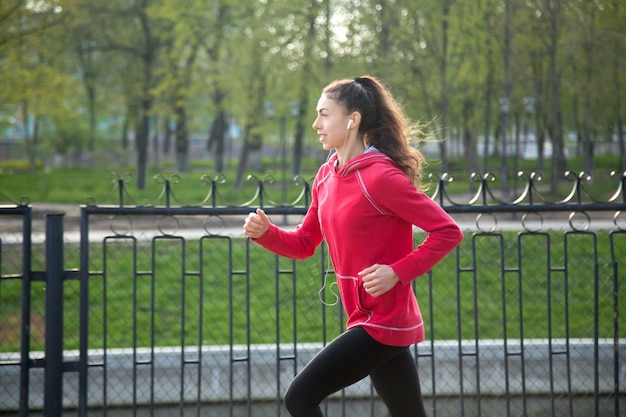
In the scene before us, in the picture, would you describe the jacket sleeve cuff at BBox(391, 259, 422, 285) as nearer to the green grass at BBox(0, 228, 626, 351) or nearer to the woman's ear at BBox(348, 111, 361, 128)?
the woman's ear at BBox(348, 111, 361, 128)

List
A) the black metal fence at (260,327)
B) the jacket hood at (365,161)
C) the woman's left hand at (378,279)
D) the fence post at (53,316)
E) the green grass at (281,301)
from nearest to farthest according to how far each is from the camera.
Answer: the woman's left hand at (378,279)
the jacket hood at (365,161)
the fence post at (53,316)
the black metal fence at (260,327)
the green grass at (281,301)

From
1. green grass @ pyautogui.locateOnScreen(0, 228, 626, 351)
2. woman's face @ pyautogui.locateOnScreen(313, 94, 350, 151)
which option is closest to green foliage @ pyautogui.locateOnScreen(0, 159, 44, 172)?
green grass @ pyautogui.locateOnScreen(0, 228, 626, 351)

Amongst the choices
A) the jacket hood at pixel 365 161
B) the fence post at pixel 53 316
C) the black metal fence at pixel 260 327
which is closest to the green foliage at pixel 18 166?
the black metal fence at pixel 260 327

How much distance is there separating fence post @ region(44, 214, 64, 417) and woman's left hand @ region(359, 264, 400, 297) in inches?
91.1

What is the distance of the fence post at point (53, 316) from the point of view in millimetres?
4363

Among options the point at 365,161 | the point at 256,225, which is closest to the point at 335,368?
the point at 256,225

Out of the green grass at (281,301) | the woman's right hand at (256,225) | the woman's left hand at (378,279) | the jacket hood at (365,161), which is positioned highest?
the jacket hood at (365,161)

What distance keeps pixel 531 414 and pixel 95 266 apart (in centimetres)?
600

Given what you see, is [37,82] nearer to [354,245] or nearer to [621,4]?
[621,4]

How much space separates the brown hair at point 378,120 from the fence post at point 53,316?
214cm

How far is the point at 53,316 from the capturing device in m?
4.37

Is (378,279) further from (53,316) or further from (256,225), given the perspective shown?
(53,316)

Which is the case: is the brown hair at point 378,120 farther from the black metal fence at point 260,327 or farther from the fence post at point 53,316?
the fence post at point 53,316

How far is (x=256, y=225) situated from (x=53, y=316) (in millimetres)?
1868
